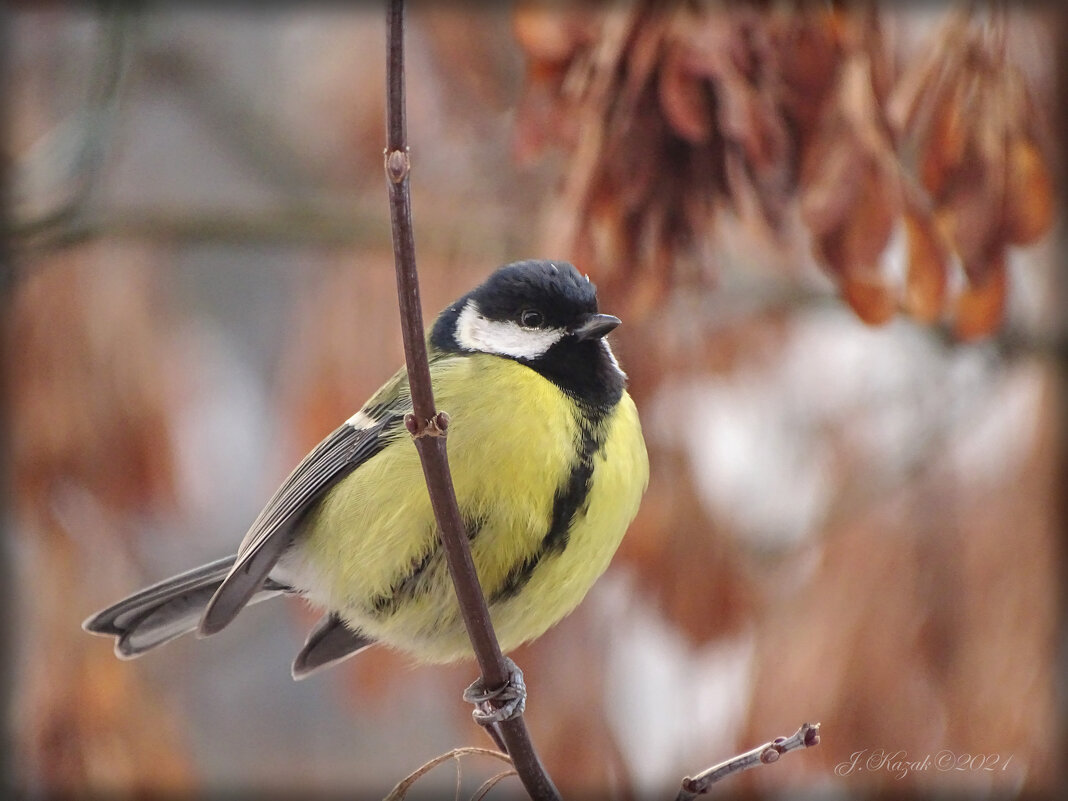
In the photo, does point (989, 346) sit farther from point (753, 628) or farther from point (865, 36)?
point (865, 36)

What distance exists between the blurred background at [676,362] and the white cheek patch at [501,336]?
121mm

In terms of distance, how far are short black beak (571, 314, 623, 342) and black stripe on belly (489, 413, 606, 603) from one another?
17cm

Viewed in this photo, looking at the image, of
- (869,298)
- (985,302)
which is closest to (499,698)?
(869,298)

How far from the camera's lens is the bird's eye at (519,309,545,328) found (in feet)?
5.75

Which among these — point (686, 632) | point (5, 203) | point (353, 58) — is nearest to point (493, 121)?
point (353, 58)

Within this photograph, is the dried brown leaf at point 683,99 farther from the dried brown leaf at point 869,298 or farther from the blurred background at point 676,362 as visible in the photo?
the dried brown leaf at point 869,298

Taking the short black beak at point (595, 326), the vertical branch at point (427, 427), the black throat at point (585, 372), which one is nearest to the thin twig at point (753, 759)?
the vertical branch at point (427, 427)

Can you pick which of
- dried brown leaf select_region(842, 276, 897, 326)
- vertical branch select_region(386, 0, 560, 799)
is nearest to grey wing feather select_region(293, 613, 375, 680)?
vertical branch select_region(386, 0, 560, 799)

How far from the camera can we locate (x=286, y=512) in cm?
174

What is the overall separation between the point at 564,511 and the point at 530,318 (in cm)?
37

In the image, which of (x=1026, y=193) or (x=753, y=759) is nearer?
(x=753, y=759)

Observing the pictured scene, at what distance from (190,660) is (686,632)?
1915mm

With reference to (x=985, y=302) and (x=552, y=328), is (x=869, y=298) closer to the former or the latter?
(x=985, y=302)

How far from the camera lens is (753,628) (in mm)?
2510
